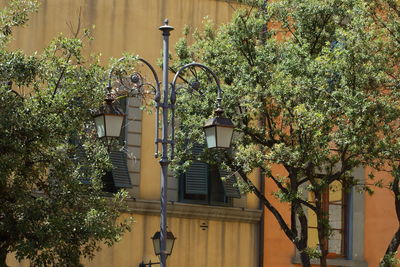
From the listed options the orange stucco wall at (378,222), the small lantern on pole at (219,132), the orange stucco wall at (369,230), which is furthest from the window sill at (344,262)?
the small lantern on pole at (219,132)

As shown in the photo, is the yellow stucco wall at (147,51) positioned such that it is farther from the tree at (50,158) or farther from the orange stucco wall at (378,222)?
the tree at (50,158)

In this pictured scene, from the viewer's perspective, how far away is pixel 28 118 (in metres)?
15.1

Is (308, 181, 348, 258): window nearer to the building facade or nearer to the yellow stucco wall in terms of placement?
the building facade

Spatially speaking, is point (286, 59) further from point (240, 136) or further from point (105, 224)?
point (105, 224)

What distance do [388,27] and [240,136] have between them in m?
3.74

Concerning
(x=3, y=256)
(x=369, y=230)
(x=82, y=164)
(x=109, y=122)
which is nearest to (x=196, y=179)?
(x=369, y=230)

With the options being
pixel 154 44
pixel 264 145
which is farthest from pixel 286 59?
pixel 154 44

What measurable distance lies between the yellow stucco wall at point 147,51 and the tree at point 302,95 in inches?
111

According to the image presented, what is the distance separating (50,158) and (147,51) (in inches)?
340

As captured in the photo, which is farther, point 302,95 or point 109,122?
point 302,95

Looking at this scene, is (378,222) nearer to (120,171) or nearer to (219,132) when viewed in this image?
(120,171)

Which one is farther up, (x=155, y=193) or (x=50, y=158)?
(x=50, y=158)

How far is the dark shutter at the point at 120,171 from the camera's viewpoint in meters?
22.4

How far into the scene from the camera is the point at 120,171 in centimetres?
2262
